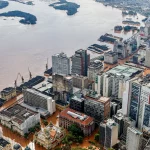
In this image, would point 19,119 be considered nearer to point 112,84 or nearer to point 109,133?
point 109,133

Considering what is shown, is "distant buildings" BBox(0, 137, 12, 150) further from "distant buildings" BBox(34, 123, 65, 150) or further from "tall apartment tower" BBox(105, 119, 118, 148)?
"tall apartment tower" BBox(105, 119, 118, 148)

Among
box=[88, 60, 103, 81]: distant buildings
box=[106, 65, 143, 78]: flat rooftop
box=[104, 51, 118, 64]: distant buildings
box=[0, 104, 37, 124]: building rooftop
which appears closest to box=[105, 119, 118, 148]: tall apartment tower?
box=[0, 104, 37, 124]: building rooftop

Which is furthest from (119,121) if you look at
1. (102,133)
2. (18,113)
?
(18,113)

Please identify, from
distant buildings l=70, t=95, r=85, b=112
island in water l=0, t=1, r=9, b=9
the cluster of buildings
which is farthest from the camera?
island in water l=0, t=1, r=9, b=9

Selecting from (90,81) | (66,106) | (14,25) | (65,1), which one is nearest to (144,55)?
(90,81)

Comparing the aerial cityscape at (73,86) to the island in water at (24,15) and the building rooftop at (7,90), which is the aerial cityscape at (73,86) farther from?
the island in water at (24,15)

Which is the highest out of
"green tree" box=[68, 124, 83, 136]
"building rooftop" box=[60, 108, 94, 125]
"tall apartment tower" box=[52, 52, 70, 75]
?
"tall apartment tower" box=[52, 52, 70, 75]

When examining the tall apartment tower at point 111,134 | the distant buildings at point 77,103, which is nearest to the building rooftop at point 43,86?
the distant buildings at point 77,103
